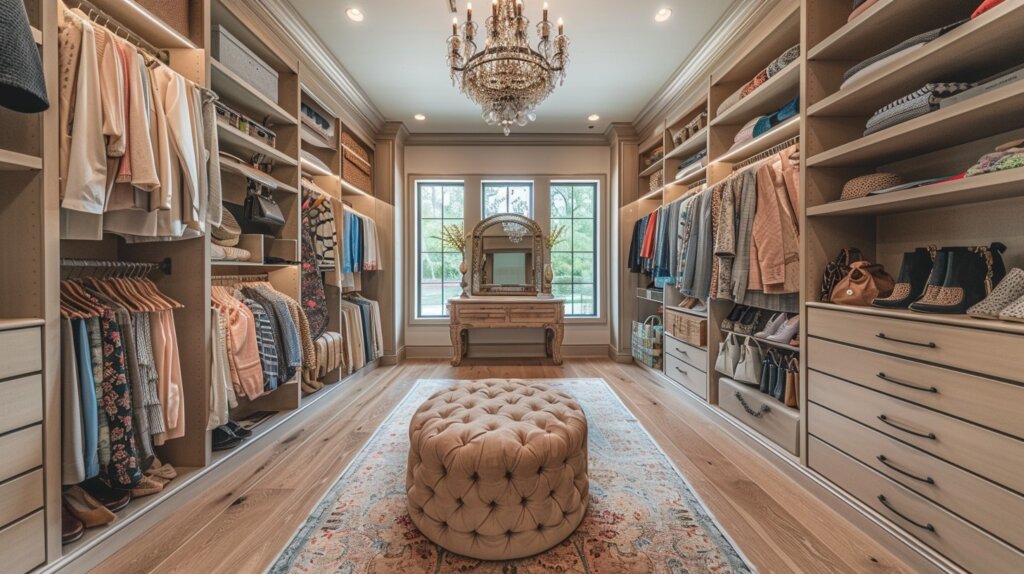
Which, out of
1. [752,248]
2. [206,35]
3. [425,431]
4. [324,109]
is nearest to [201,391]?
[425,431]

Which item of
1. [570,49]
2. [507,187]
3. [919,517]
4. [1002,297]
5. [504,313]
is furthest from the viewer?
[507,187]

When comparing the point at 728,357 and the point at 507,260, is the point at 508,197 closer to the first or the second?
the point at 507,260

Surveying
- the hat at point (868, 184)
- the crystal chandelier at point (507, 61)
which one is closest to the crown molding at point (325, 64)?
the crystal chandelier at point (507, 61)

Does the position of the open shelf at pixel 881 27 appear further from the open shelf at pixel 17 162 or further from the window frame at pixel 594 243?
the open shelf at pixel 17 162

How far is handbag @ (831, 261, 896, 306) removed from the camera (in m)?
1.69

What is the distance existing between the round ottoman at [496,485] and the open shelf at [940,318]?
1293 millimetres

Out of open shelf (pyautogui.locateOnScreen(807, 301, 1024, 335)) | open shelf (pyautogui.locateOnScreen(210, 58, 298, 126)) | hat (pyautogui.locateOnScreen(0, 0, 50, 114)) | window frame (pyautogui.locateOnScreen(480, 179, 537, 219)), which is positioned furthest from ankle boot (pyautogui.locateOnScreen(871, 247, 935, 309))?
window frame (pyautogui.locateOnScreen(480, 179, 537, 219))

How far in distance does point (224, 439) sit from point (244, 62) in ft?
6.97

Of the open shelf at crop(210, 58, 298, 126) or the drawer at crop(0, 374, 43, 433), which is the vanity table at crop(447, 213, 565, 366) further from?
the drawer at crop(0, 374, 43, 433)

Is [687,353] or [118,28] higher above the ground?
[118,28]

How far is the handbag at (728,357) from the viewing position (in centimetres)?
249

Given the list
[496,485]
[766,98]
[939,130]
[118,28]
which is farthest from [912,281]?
[118,28]

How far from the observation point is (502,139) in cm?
451

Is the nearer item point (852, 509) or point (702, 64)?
point (852, 509)
